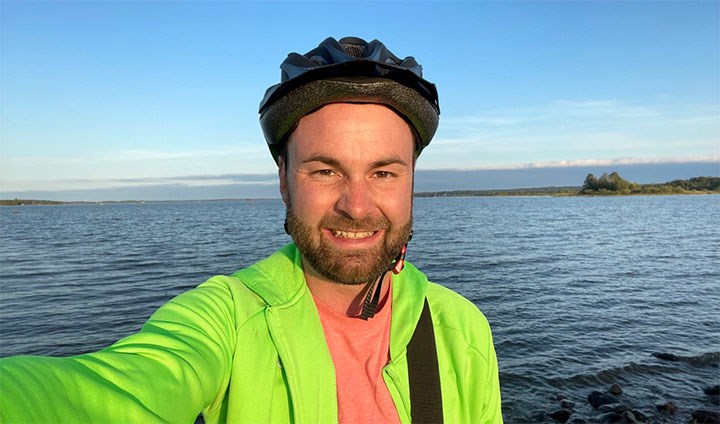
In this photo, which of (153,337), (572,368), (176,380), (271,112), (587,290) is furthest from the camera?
(587,290)

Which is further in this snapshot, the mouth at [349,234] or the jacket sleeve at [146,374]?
the mouth at [349,234]

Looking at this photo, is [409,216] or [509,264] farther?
[509,264]

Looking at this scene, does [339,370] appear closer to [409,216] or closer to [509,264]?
[409,216]

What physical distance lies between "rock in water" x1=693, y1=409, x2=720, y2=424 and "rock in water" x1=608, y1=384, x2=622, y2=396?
5.64 feet

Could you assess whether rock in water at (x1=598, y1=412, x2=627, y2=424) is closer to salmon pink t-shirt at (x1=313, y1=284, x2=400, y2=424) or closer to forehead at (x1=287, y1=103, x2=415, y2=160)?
salmon pink t-shirt at (x1=313, y1=284, x2=400, y2=424)

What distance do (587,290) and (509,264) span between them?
25.2ft

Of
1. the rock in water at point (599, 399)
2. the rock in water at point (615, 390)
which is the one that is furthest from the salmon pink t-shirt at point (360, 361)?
the rock in water at point (615, 390)

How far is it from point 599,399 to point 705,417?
2402 mm

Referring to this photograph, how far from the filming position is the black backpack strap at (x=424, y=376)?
2.34 metres

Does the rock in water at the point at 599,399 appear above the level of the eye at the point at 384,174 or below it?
below

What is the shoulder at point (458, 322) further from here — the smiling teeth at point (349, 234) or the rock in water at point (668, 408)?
the rock in water at point (668, 408)

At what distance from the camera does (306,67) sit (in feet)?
8.17

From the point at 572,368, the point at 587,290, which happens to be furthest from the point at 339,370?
the point at 587,290

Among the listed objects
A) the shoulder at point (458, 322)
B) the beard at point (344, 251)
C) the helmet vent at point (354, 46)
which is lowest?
the shoulder at point (458, 322)
